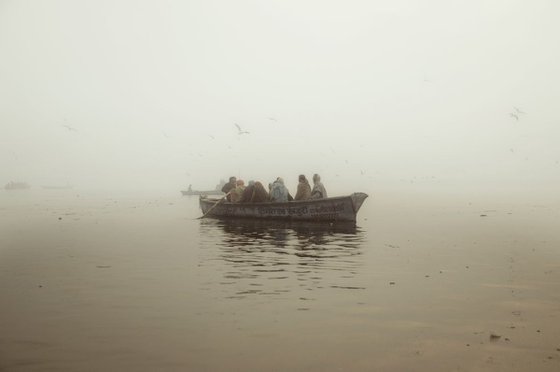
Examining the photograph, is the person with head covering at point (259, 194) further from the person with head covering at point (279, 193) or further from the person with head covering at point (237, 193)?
the person with head covering at point (237, 193)

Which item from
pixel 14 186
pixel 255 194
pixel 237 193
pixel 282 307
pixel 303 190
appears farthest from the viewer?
pixel 14 186

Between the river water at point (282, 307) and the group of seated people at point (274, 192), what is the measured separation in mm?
7248

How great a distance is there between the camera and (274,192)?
26.4 m

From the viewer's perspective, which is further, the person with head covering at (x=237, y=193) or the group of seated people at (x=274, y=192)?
the person with head covering at (x=237, y=193)

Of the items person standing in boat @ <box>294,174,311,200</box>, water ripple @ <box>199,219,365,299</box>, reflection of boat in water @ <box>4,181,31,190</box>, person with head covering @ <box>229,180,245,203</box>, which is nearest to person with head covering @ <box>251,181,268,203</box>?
person with head covering @ <box>229,180,245,203</box>

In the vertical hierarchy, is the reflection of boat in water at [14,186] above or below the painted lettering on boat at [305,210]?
above

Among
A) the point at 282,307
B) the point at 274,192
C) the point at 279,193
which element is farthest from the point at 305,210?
the point at 282,307

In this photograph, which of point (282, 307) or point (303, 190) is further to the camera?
point (303, 190)

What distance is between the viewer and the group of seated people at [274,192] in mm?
25891

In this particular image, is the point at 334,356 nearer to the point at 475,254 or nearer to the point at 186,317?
the point at 186,317

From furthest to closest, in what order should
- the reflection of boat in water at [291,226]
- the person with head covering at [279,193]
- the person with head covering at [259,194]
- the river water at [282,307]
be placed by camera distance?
the person with head covering at [259,194] < the person with head covering at [279,193] < the reflection of boat in water at [291,226] < the river water at [282,307]

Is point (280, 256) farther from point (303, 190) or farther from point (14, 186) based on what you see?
point (14, 186)

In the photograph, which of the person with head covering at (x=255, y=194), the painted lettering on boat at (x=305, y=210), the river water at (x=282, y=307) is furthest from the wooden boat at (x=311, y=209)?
the river water at (x=282, y=307)

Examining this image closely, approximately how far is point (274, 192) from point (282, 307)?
57.1ft
